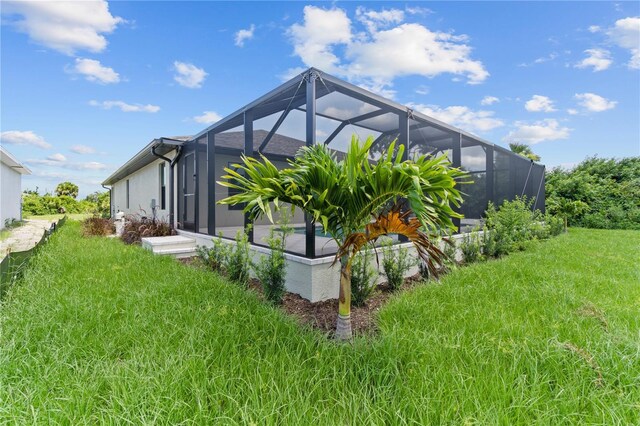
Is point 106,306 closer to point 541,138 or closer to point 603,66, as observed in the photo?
point 603,66

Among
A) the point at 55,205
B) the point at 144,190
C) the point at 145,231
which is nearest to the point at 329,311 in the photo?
the point at 145,231

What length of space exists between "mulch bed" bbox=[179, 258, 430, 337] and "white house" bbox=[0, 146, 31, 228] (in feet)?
44.3

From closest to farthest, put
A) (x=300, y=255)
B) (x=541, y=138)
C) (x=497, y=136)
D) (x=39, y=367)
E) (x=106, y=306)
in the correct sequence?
(x=39, y=367)
(x=106, y=306)
(x=300, y=255)
(x=497, y=136)
(x=541, y=138)

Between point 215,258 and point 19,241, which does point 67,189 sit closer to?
point 19,241

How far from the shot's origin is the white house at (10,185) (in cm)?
1113

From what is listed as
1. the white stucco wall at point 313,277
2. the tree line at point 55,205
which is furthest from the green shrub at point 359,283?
the tree line at point 55,205

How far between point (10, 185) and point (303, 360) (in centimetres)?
1771

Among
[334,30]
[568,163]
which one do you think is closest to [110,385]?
[334,30]

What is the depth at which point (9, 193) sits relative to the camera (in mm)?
12484

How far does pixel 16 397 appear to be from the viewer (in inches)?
64.7

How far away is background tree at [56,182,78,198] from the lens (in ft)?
95.1

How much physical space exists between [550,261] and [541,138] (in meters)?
14.2

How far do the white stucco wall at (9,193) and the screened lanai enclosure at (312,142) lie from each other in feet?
30.5

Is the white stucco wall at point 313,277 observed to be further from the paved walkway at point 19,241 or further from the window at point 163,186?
the window at point 163,186
